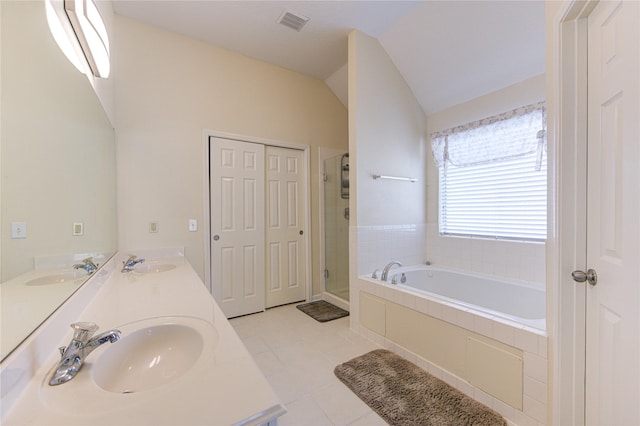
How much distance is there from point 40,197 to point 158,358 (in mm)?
651

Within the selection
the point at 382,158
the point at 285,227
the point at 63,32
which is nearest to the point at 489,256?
the point at 382,158

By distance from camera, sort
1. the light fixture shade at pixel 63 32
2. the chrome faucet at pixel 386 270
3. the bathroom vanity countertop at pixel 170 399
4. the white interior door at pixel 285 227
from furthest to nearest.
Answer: the white interior door at pixel 285 227 → the chrome faucet at pixel 386 270 → the light fixture shade at pixel 63 32 → the bathroom vanity countertop at pixel 170 399

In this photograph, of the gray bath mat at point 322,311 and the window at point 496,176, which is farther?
the gray bath mat at point 322,311

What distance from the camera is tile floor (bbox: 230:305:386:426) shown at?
1450mm

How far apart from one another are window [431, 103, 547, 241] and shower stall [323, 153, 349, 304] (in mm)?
1090

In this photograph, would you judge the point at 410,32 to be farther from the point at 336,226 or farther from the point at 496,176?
the point at 336,226

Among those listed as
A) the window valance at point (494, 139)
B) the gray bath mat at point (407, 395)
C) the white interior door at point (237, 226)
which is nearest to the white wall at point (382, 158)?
the window valance at point (494, 139)

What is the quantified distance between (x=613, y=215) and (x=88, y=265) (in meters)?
2.23

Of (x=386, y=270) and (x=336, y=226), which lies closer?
(x=386, y=270)

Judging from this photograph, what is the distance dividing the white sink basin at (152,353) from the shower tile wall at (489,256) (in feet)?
8.39

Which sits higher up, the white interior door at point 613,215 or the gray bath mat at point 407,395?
the white interior door at point 613,215

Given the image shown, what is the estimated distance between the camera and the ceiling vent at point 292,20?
2270 mm

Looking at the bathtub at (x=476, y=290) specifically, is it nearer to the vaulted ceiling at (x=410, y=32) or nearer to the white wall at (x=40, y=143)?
the vaulted ceiling at (x=410, y=32)

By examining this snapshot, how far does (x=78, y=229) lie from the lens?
3.93 ft
